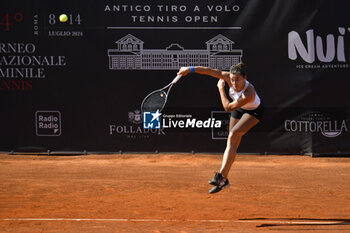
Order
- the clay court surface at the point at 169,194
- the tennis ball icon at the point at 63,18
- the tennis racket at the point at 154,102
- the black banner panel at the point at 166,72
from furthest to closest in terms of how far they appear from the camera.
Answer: the tennis ball icon at the point at 63,18 < the black banner panel at the point at 166,72 < the tennis racket at the point at 154,102 < the clay court surface at the point at 169,194

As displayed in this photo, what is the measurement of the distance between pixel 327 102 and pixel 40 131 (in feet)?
20.4

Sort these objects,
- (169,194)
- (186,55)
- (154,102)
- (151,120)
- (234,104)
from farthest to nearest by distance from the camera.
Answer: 1. (151,120)
2. (186,55)
3. (169,194)
4. (154,102)
5. (234,104)

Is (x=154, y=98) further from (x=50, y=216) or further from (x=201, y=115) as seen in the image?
(x=201, y=115)

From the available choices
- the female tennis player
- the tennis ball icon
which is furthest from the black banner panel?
the female tennis player

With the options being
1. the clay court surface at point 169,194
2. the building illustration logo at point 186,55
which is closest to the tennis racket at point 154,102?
the clay court surface at point 169,194

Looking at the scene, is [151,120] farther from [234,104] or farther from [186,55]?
[234,104]

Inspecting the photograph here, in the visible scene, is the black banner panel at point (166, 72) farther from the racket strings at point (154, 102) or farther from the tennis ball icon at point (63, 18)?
the racket strings at point (154, 102)

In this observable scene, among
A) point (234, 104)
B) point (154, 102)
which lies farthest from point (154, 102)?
point (234, 104)

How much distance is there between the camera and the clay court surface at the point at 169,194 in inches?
258

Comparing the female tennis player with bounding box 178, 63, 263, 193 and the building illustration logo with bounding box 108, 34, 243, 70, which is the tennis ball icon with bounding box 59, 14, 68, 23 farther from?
the female tennis player with bounding box 178, 63, 263, 193

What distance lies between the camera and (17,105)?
12.1m

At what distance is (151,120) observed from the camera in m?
12.0

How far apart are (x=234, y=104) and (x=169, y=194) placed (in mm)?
2260

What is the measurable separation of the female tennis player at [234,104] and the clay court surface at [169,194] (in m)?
0.57
